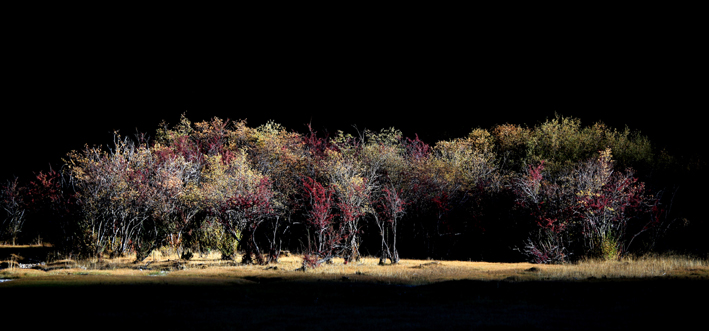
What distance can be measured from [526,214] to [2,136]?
53838 millimetres

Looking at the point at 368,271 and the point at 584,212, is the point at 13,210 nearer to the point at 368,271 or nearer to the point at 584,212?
the point at 368,271

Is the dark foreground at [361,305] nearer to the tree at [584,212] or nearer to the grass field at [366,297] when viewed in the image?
the grass field at [366,297]

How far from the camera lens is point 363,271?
20.6m

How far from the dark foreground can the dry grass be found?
180 centimetres

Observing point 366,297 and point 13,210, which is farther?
point 13,210

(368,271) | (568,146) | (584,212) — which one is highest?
(568,146)

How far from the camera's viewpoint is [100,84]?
59.7 m

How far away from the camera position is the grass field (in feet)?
33.7

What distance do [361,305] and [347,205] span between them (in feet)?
35.5

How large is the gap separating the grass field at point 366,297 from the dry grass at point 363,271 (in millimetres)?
64

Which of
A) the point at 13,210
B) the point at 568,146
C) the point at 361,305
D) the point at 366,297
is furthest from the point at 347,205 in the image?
the point at 13,210

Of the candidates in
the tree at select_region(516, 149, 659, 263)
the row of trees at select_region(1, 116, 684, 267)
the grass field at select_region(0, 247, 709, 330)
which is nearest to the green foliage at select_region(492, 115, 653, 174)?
the row of trees at select_region(1, 116, 684, 267)

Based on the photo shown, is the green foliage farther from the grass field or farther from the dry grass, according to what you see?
the grass field

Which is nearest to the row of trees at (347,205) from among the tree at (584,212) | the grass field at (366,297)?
the tree at (584,212)
